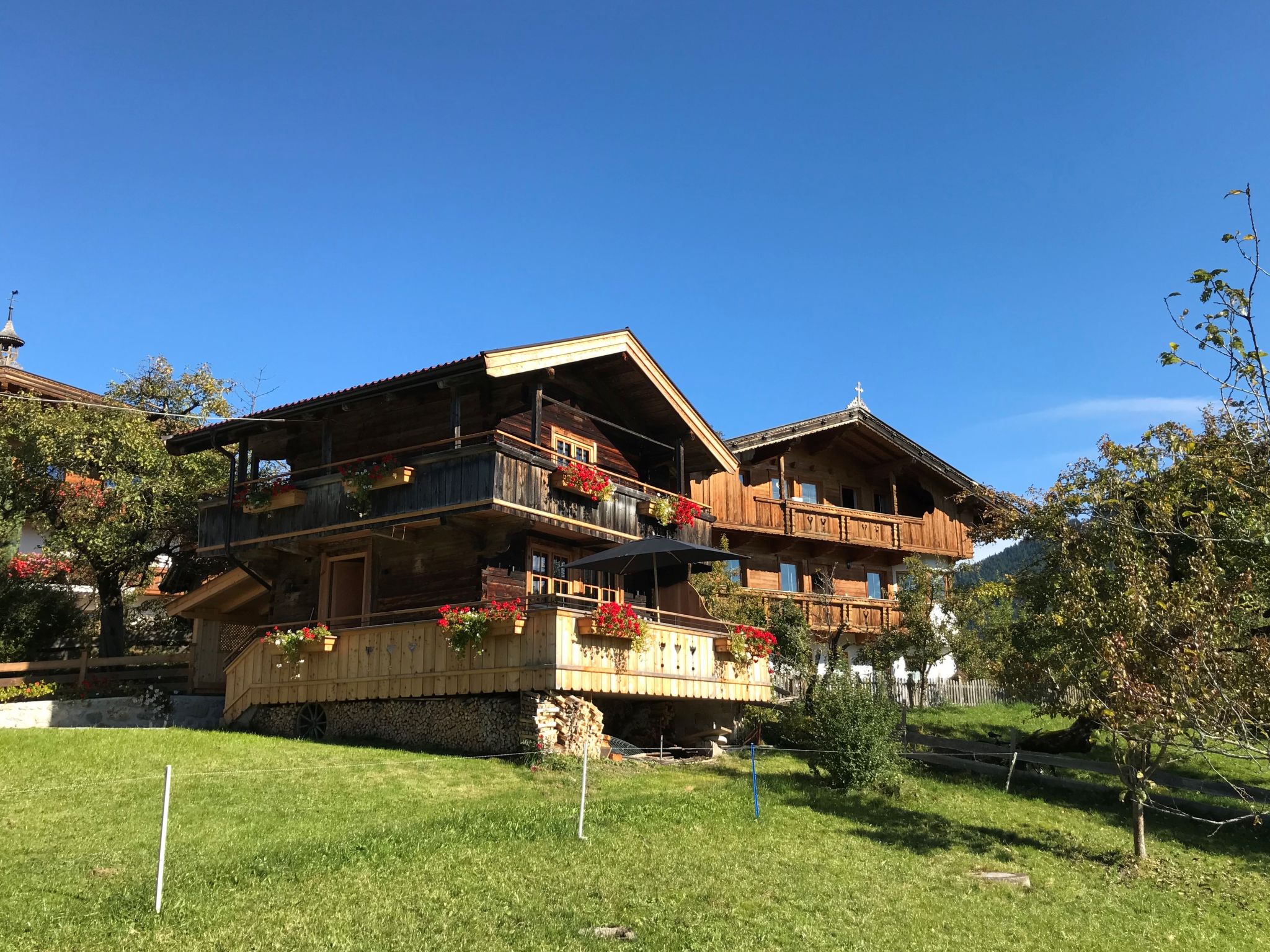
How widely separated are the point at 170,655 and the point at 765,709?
49.0ft

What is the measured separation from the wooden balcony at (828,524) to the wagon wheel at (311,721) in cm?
1317

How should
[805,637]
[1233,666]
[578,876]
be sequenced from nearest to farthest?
[578,876], [1233,666], [805,637]

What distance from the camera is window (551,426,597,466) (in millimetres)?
23844

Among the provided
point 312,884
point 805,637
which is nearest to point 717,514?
point 805,637

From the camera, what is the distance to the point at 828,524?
107 ft

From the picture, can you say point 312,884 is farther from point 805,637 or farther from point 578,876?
point 805,637

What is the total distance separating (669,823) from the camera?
46.3 feet

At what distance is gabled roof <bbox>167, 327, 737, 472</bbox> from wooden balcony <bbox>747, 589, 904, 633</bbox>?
241 inches

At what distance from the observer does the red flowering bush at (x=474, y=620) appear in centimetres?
1858

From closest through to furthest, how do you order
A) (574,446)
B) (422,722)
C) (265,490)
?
(422,722) → (265,490) → (574,446)

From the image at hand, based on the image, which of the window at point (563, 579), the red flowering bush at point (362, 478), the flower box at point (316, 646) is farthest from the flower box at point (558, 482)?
the flower box at point (316, 646)

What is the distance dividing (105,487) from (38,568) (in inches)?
104

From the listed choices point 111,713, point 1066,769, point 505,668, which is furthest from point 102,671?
point 1066,769

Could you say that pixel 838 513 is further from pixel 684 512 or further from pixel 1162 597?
pixel 1162 597
